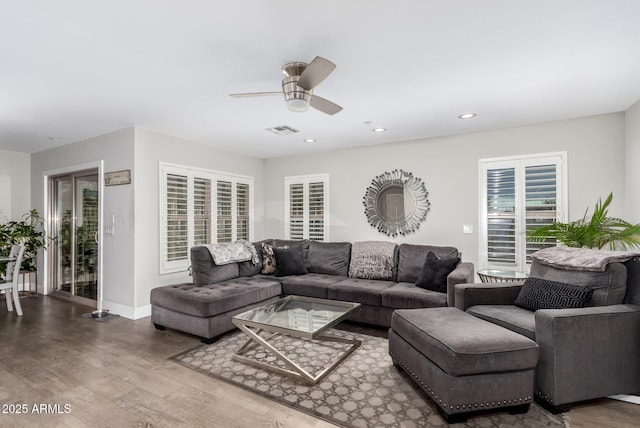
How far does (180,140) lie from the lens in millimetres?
4680

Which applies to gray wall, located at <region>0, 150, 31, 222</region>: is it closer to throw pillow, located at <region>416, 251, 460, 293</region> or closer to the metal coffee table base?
the metal coffee table base

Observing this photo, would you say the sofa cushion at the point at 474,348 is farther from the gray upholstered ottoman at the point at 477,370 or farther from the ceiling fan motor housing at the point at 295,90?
the ceiling fan motor housing at the point at 295,90

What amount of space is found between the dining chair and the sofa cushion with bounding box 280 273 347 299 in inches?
139

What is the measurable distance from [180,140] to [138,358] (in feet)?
9.81

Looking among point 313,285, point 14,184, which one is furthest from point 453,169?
point 14,184

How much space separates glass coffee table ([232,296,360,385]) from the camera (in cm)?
255

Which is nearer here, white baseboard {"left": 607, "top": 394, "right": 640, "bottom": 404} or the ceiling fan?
white baseboard {"left": 607, "top": 394, "right": 640, "bottom": 404}

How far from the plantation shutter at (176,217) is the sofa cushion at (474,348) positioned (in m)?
3.60

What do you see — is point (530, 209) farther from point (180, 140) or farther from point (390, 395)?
point (180, 140)

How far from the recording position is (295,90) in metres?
2.49

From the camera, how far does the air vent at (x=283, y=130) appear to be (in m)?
4.20

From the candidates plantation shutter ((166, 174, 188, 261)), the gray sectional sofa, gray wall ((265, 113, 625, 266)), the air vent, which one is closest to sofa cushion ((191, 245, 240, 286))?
the gray sectional sofa

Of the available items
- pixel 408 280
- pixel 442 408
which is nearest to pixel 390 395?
pixel 442 408

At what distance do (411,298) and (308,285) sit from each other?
132 cm
